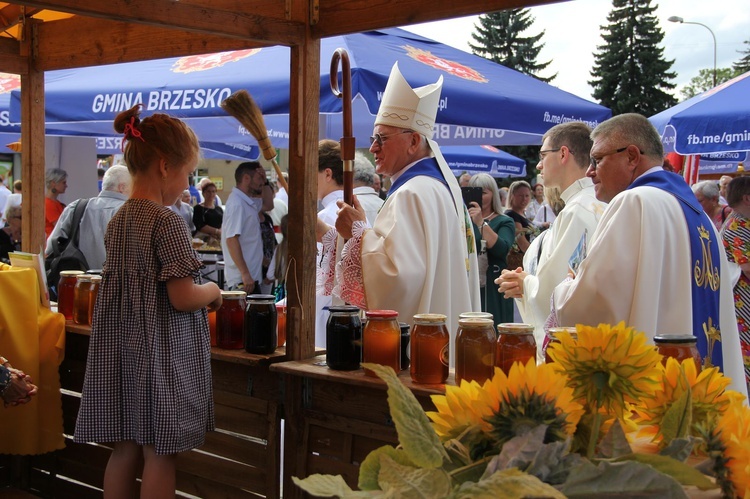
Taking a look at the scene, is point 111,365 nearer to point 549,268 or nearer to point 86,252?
point 549,268

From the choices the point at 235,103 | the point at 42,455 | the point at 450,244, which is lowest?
the point at 42,455

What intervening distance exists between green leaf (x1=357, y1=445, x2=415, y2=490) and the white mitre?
291 cm

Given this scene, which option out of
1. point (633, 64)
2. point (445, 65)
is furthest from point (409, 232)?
point (633, 64)

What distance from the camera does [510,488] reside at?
2.71 ft

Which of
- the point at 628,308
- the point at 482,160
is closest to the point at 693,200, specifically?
the point at 628,308

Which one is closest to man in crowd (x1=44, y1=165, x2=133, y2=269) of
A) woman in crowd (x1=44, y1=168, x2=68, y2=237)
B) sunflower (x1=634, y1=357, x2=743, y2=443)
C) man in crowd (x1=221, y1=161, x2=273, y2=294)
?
man in crowd (x1=221, y1=161, x2=273, y2=294)

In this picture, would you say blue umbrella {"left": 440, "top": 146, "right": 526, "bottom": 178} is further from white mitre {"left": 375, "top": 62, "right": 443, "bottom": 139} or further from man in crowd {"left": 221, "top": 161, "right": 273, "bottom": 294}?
white mitre {"left": 375, "top": 62, "right": 443, "bottom": 139}

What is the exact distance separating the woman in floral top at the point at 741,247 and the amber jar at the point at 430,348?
341cm

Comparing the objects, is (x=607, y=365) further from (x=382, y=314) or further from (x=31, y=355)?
(x=31, y=355)

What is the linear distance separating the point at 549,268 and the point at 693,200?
96 centimetres

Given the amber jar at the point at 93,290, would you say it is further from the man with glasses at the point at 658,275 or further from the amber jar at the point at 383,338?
the man with glasses at the point at 658,275

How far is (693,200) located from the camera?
3.22 m

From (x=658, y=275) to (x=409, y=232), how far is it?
3.32ft

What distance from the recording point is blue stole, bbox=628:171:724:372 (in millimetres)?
3117
